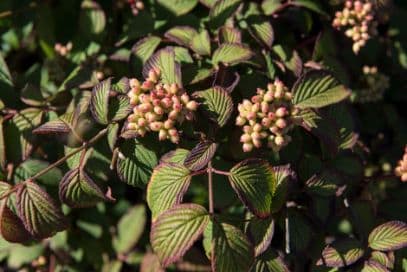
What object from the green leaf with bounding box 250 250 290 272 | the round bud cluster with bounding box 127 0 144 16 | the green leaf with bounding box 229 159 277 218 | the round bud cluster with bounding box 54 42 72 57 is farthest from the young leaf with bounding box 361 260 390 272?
the round bud cluster with bounding box 54 42 72 57

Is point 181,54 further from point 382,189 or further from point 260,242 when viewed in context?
point 382,189

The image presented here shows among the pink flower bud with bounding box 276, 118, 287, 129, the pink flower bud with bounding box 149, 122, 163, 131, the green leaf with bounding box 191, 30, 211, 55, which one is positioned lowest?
the green leaf with bounding box 191, 30, 211, 55

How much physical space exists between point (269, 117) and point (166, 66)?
35cm

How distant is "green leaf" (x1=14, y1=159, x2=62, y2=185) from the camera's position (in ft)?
6.15

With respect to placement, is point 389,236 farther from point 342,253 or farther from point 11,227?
point 11,227

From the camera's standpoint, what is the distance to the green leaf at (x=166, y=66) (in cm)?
162

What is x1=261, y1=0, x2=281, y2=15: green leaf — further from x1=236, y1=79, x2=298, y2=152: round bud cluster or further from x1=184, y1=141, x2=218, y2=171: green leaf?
x1=184, y1=141, x2=218, y2=171: green leaf

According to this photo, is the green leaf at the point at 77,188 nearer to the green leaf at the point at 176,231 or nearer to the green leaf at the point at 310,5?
the green leaf at the point at 176,231

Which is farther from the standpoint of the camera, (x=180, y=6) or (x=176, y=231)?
(x=180, y=6)

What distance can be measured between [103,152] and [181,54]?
0.38 metres

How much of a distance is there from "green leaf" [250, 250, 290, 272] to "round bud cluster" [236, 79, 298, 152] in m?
0.28

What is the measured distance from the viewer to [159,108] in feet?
4.66

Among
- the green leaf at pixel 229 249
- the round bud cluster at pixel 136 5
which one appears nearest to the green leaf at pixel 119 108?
the green leaf at pixel 229 249

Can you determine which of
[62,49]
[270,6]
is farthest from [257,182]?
[62,49]
